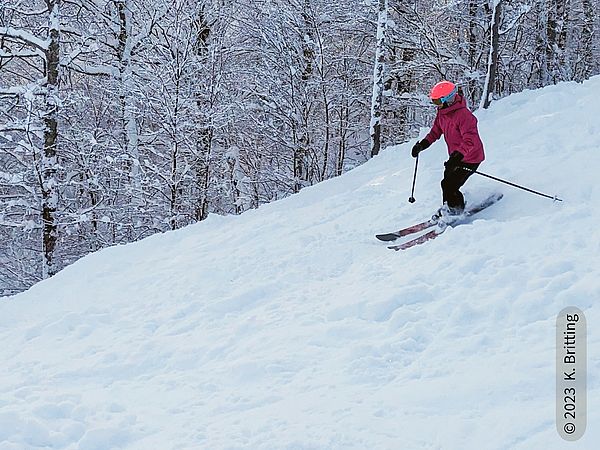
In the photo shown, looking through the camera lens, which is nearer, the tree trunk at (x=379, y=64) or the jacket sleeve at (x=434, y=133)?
the jacket sleeve at (x=434, y=133)

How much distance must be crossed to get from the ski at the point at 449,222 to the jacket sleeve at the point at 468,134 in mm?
688

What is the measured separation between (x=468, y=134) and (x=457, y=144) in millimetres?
242

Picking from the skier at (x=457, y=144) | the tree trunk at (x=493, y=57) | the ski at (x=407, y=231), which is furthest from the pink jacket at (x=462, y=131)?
the tree trunk at (x=493, y=57)

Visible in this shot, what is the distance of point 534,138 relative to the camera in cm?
954

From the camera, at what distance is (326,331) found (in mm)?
5047

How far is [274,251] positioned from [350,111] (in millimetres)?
11031

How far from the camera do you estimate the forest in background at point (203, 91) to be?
1372cm

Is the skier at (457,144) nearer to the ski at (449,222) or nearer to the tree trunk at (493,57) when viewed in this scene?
the ski at (449,222)

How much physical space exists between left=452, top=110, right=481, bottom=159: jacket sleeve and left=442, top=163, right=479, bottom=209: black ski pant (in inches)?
7.2

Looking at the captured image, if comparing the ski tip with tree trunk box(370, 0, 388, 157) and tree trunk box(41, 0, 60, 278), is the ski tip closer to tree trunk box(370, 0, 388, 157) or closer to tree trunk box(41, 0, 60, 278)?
tree trunk box(370, 0, 388, 157)

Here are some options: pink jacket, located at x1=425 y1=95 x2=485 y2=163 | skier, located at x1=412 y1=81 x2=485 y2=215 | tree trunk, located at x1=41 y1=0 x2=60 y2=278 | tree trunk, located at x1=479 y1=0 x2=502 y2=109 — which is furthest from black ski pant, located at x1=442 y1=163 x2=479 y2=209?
tree trunk, located at x1=41 y1=0 x2=60 y2=278

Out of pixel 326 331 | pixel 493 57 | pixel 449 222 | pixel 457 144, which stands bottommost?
pixel 326 331

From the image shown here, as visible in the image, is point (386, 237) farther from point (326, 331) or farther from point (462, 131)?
point (326, 331)

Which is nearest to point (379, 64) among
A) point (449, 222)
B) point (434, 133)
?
point (434, 133)
